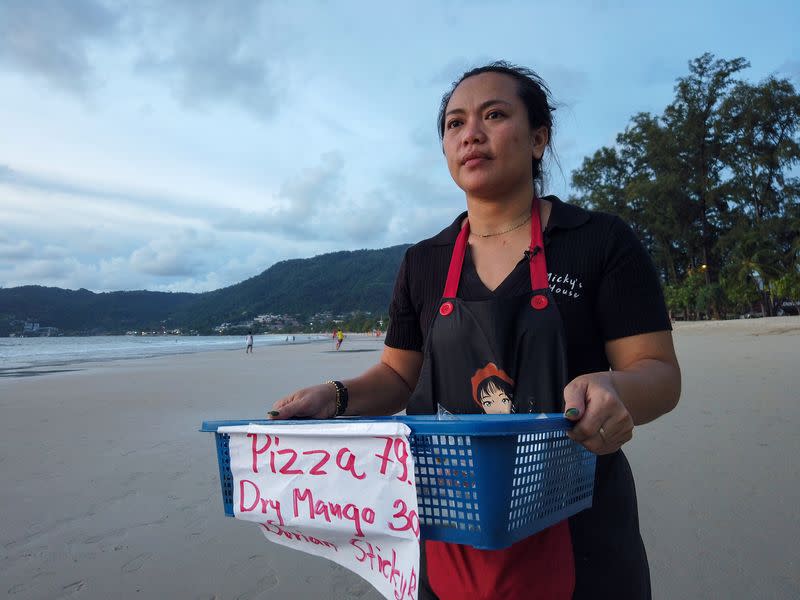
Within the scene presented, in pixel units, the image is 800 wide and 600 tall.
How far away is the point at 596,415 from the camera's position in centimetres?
104

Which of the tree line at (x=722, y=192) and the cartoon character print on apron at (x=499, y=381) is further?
the tree line at (x=722, y=192)

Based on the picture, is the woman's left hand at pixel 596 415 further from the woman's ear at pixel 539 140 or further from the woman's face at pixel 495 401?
the woman's ear at pixel 539 140

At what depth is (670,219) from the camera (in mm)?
36594

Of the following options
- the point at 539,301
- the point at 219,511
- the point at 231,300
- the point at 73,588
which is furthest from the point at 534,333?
the point at 231,300

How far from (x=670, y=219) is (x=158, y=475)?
125 feet

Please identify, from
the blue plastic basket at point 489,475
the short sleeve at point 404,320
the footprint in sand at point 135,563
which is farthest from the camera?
the footprint in sand at point 135,563

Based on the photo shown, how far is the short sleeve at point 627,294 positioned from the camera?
1.34m

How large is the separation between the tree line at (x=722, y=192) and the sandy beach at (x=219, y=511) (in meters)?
25.8

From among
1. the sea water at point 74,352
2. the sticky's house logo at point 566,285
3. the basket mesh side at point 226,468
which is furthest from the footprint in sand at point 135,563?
the sea water at point 74,352

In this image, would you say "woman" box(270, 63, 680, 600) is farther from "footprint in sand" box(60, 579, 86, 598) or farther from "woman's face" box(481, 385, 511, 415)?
"footprint in sand" box(60, 579, 86, 598)

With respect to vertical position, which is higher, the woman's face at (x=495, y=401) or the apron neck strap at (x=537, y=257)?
the apron neck strap at (x=537, y=257)

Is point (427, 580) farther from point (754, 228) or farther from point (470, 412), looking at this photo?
point (754, 228)

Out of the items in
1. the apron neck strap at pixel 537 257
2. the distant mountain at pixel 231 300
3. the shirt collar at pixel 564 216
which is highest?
the distant mountain at pixel 231 300

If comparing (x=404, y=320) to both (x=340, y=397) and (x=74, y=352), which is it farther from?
(x=74, y=352)
